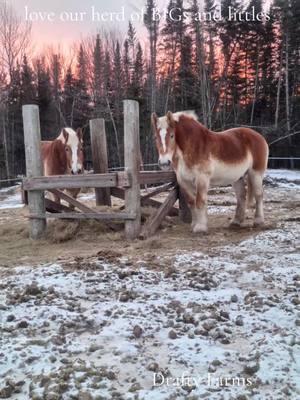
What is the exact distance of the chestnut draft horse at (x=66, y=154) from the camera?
650cm

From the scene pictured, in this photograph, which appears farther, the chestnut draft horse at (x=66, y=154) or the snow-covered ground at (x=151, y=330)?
the chestnut draft horse at (x=66, y=154)

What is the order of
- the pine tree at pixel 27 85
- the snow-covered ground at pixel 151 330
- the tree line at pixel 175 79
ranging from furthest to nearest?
the pine tree at pixel 27 85 < the tree line at pixel 175 79 < the snow-covered ground at pixel 151 330

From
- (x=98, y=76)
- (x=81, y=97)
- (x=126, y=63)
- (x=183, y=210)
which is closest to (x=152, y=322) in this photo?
(x=183, y=210)

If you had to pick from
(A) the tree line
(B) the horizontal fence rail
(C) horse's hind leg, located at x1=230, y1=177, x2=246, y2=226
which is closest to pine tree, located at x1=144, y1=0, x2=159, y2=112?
(A) the tree line

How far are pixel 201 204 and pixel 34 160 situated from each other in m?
2.67

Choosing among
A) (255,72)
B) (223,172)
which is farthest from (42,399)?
(255,72)

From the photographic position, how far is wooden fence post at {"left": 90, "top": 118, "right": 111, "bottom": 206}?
684 cm

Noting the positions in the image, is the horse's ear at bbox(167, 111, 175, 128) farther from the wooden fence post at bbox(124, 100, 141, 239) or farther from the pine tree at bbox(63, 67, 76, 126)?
the pine tree at bbox(63, 67, 76, 126)

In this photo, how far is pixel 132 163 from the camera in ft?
18.4

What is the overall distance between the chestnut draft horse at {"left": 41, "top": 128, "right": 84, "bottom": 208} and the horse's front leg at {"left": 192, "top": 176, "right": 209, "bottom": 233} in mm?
2007

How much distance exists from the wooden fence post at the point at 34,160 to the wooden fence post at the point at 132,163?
4.58 feet

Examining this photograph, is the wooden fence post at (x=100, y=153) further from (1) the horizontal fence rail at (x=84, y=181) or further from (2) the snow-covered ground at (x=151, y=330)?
(2) the snow-covered ground at (x=151, y=330)

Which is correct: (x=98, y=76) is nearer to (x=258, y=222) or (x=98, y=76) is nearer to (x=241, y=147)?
(x=241, y=147)

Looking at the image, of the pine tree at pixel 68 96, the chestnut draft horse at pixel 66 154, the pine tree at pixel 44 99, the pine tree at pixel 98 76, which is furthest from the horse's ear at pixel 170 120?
the pine tree at pixel 68 96
